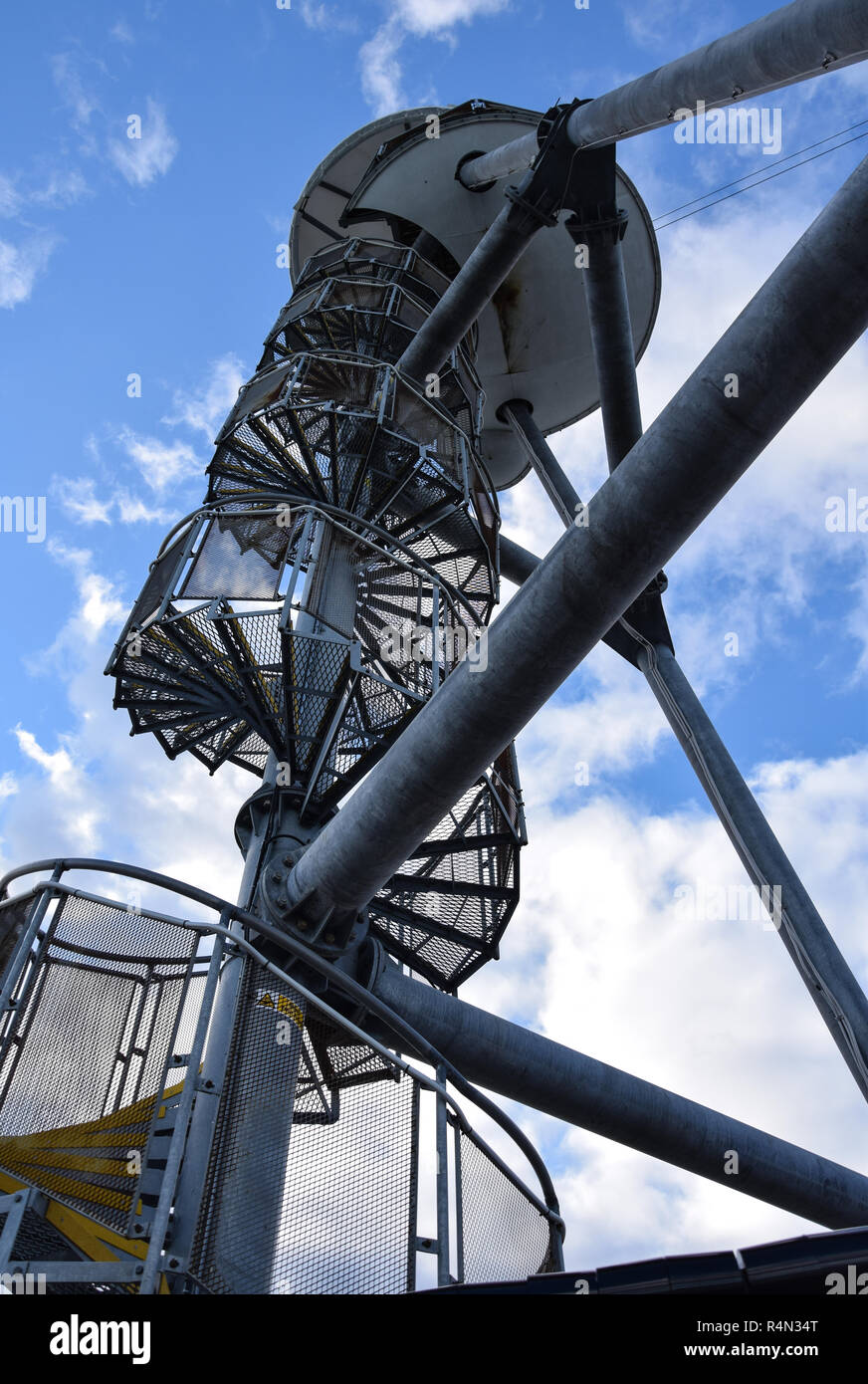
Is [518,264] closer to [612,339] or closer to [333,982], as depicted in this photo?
[612,339]

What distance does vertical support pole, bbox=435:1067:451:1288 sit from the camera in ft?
→ 18.8

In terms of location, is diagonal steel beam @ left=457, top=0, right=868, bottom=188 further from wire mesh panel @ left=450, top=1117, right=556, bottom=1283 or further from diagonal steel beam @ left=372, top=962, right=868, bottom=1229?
wire mesh panel @ left=450, top=1117, right=556, bottom=1283

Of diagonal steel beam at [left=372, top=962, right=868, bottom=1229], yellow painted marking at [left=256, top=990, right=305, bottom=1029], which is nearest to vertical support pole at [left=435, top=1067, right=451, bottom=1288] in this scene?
yellow painted marking at [left=256, top=990, right=305, bottom=1029]

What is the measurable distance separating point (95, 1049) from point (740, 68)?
9318mm

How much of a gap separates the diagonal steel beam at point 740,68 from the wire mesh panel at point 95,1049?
8056 millimetres

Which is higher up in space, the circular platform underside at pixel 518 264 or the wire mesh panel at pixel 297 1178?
the circular platform underside at pixel 518 264

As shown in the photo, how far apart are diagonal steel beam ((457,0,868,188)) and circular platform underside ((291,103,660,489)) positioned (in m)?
5.44

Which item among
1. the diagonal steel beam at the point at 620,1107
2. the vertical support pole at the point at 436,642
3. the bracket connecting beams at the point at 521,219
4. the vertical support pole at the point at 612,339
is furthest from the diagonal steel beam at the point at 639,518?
the bracket connecting beams at the point at 521,219

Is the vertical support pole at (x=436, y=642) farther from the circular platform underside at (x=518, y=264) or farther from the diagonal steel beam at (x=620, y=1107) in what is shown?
the circular platform underside at (x=518, y=264)

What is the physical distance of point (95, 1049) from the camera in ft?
20.7

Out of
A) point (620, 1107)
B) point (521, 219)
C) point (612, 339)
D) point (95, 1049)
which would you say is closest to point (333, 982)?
point (95, 1049)

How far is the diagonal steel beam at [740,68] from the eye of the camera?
887 cm

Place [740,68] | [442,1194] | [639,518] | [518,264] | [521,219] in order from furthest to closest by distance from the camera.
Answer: [518,264], [521,219], [740,68], [442,1194], [639,518]
